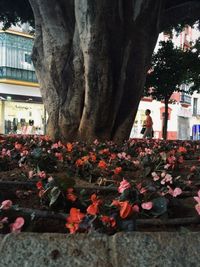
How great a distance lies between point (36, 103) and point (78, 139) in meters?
30.8

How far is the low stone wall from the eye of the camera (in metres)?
2.02

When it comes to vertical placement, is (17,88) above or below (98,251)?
above

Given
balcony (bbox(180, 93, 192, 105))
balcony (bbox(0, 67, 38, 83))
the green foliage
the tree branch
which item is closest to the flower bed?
the tree branch

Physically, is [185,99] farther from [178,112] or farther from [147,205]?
[147,205]

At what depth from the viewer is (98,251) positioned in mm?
2045

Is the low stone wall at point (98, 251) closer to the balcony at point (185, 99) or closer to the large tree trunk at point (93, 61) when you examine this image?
the large tree trunk at point (93, 61)

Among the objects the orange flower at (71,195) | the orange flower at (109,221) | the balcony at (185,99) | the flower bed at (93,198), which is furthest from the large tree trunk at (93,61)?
the balcony at (185,99)

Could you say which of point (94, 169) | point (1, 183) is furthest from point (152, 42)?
point (1, 183)

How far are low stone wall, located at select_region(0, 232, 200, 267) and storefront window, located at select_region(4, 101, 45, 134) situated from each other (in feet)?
109

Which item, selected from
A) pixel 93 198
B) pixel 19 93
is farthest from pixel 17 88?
pixel 93 198

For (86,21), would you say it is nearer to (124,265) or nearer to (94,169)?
(94,169)

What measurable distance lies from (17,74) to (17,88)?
47.0 inches

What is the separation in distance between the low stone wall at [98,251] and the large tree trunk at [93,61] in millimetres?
6066

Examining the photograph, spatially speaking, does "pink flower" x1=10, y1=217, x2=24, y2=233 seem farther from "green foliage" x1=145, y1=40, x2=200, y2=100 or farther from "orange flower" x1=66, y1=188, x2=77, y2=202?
"green foliage" x1=145, y1=40, x2=200, y2=100
